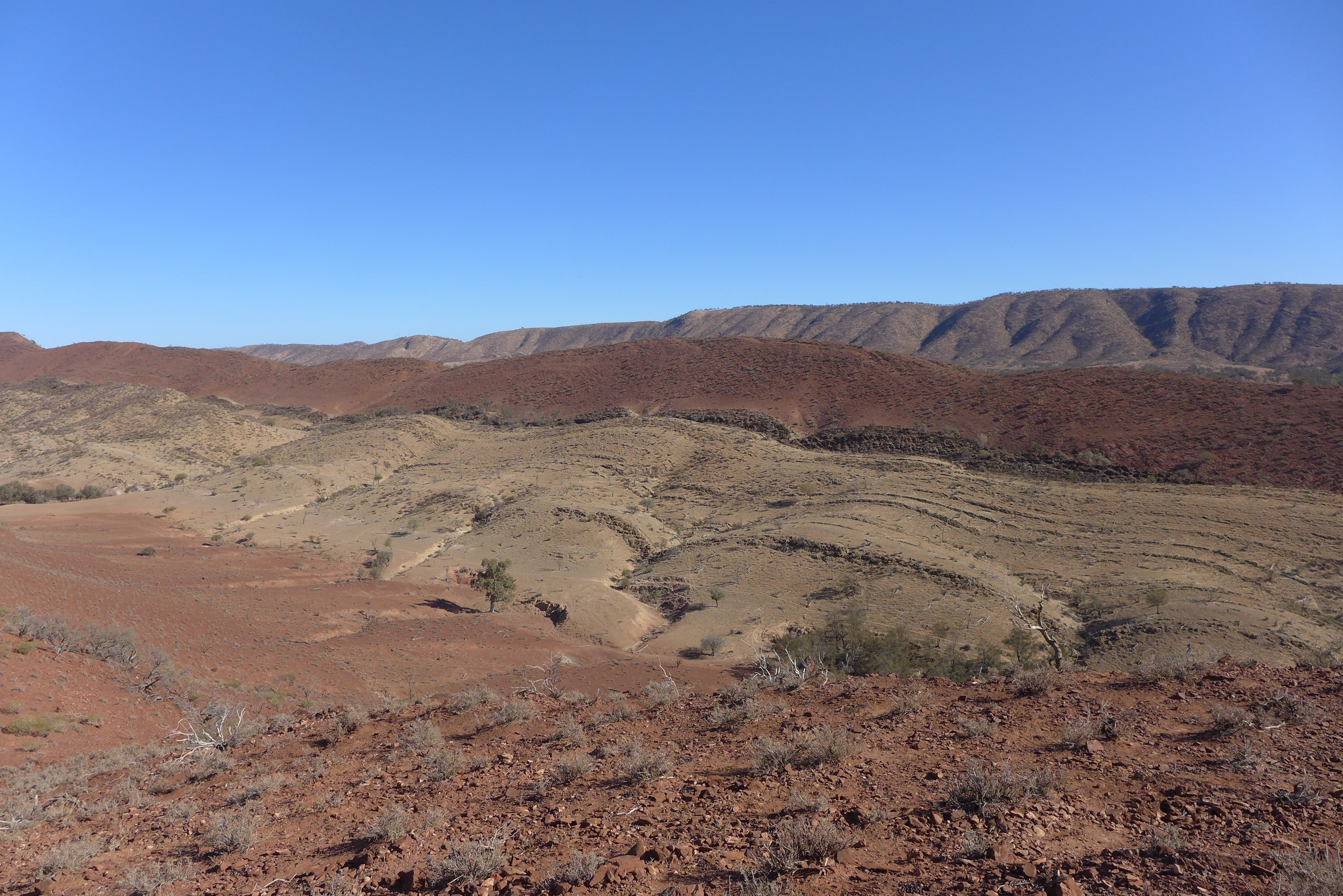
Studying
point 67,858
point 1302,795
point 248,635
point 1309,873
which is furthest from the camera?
point 248,635

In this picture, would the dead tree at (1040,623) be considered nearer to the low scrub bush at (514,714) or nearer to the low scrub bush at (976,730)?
the low scrub bush at (976,730)

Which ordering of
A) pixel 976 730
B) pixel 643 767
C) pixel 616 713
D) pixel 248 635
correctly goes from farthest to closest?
pixel 248 635
pixel 616 713
pixel 976 730
pixel 643 767

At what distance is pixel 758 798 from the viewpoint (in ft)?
17.8

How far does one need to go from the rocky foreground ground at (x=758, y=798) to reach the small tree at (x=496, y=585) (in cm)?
1089

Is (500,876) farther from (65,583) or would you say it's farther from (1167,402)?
(1167,402)

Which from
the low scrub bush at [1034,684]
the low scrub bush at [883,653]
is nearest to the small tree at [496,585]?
the low scrub bush at [883,653]

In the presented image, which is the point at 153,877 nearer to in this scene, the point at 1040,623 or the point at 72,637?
the point at 72,637

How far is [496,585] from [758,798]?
51.2ft

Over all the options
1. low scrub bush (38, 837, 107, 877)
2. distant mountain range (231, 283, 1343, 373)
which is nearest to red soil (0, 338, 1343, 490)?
distant mountain range (231, 283, 1343, 373)

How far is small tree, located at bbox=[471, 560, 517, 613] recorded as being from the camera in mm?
19719

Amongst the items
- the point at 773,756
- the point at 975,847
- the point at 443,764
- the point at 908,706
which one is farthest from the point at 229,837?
the point at 908,706

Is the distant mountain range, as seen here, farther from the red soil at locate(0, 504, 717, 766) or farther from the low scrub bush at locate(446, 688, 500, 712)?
the low scrub bush at locate(446, 688, 500, 712)

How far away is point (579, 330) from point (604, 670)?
145 m

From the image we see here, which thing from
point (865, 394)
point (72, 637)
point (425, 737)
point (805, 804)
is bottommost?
point (72, 637)
